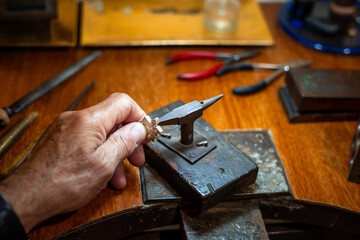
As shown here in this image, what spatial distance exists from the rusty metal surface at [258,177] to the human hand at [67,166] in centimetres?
15

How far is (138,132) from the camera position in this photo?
78 cm

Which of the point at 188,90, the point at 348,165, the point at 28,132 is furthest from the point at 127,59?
the point at 348,165

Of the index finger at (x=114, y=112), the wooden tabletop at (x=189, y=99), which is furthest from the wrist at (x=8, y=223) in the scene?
the index finger at (x=114, y=112)

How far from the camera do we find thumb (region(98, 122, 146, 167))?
0.73m

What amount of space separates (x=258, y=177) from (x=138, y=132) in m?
0.34

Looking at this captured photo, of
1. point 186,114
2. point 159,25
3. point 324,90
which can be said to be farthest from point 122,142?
point 159,25

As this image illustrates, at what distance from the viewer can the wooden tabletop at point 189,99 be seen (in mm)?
907

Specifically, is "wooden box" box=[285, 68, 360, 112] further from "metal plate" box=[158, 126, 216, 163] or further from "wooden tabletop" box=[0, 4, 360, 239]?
"metal plate" box=[158, 126, 216, 163]

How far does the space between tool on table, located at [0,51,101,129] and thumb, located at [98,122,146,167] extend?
1.43ft

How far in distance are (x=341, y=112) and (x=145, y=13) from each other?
0.89 meters

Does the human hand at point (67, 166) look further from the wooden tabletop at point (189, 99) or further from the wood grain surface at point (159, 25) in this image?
the wood grain surface at point (159, 25)

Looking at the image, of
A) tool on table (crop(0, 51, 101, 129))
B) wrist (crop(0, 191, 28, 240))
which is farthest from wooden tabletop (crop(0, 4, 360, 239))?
wrist (crop(0, 191, 28, 240))

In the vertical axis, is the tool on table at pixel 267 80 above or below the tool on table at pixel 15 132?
above

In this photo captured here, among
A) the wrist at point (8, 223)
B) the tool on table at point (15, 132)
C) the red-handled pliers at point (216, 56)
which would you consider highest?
the red-handled pliers at point (216, 56)
